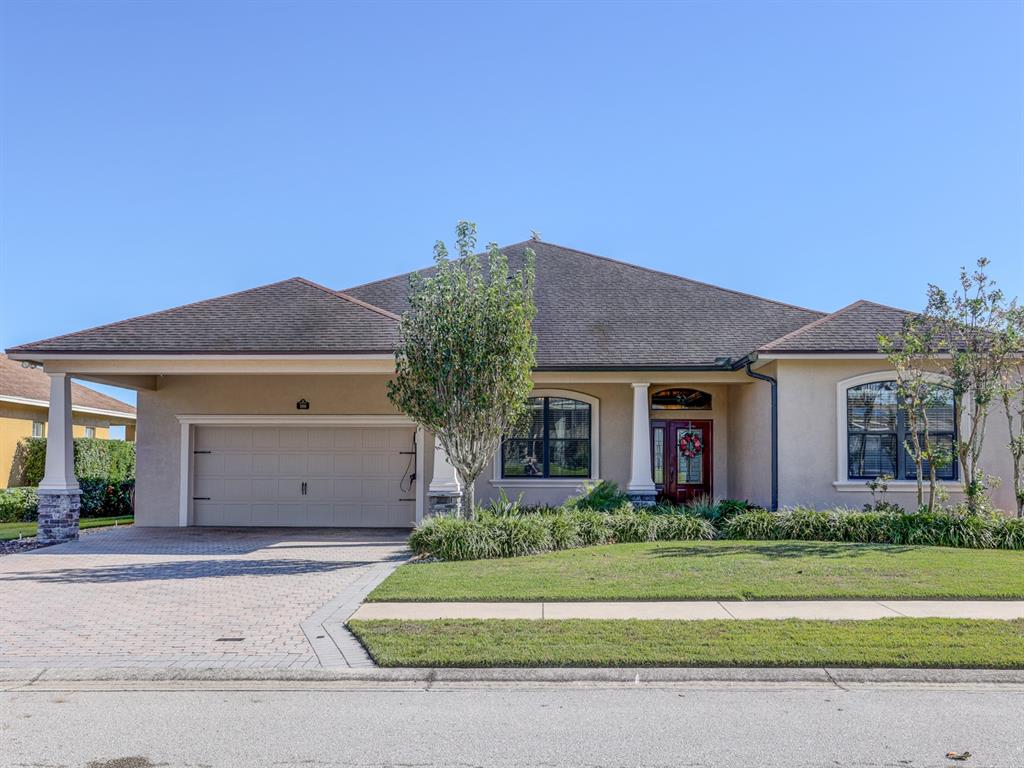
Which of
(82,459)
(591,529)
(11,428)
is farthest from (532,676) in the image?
(11,428)

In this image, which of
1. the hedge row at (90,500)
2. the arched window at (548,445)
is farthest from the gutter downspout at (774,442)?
the hedge row at (90,500)

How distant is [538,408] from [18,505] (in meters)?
A: 13.2

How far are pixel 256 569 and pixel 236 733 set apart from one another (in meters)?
6.77

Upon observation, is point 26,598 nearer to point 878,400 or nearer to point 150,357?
point 150,357

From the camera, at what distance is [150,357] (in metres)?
14.9

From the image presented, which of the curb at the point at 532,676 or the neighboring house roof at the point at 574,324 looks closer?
the curb at the point at 532,676

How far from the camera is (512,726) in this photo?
219 inches

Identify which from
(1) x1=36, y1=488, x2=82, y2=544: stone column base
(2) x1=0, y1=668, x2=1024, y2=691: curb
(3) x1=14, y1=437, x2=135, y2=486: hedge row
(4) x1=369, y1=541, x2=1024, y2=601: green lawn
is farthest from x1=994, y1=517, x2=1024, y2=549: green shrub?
(3) x1=14, y1=437, x2=135, y2=486: hedge row

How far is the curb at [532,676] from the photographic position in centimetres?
653

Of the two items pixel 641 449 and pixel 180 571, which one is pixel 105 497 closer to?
pixel 180 571

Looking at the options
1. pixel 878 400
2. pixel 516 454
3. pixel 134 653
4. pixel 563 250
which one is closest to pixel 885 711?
pixel 134 653

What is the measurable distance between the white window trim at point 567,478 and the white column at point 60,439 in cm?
795

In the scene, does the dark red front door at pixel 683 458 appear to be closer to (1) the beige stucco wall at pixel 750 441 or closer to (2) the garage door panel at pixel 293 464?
(1) the beige stucco wall at pixel 750 441

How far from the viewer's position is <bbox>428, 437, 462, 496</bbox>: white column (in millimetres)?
14805
